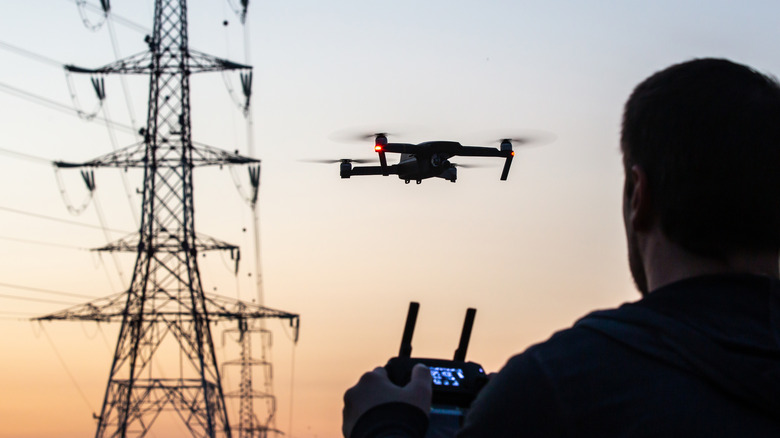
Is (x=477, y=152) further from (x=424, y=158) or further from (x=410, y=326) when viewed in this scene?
(x=410, y=326)

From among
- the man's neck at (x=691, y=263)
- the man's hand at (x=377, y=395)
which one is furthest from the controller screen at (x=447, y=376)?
the man's neck at (x=691, y=263)

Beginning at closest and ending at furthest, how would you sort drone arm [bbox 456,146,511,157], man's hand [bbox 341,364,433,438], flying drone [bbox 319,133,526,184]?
man's hand [bbox 341,364,433,438]
flying drone [bbox 319,133,526,184]
drone arm [bbox 456,146,511,157]

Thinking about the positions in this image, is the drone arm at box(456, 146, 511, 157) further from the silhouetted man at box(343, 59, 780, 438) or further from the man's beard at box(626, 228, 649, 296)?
the silhouetted man at box(343, 59, 780, 438)

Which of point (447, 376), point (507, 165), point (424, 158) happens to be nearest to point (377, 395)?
point (447, 376)

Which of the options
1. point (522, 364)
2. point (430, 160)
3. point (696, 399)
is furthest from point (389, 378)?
point (430, 160)

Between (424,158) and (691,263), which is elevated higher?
(691,263)

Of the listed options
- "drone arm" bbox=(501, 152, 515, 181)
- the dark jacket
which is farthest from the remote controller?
"drone arm" bbox=(501, 152, 515, 181)
